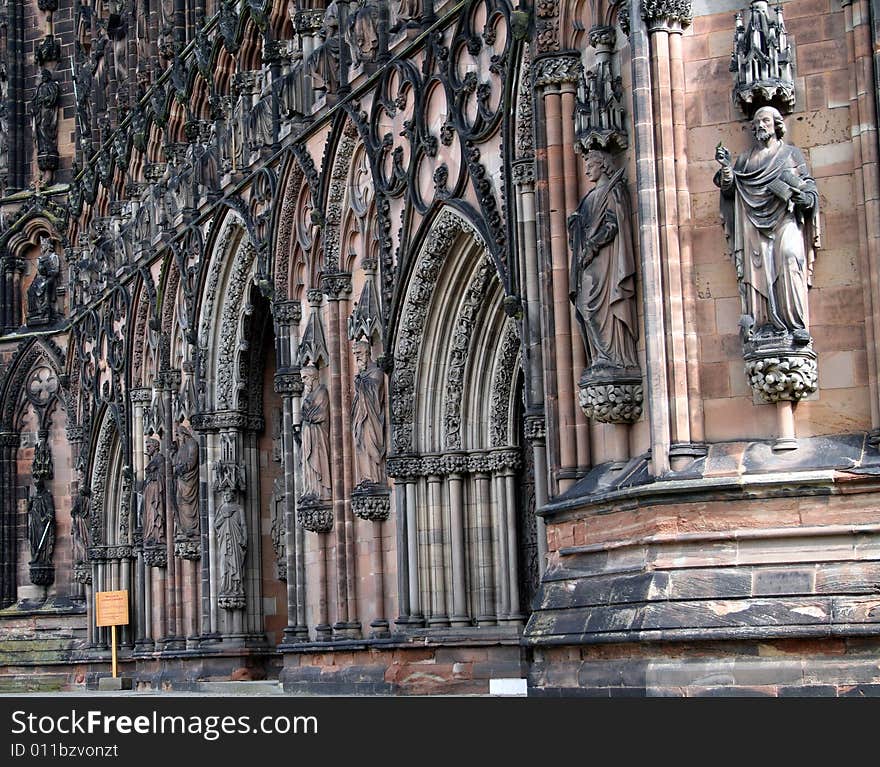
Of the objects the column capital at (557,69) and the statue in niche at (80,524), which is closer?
the column capital at (557,69)

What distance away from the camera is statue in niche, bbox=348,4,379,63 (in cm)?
2736

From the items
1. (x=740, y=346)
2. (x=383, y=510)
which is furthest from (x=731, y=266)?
(x=383, y=510)

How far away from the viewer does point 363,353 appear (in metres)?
27.9

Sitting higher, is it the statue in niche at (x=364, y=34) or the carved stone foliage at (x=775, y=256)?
the statue in niche at (x=364, y=34)

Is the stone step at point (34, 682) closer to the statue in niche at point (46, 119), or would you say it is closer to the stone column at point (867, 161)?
the statue in niche at point (46, 119)

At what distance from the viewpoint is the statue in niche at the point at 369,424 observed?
27.2 metres

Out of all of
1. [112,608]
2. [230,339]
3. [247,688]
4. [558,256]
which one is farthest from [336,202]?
[112,608]

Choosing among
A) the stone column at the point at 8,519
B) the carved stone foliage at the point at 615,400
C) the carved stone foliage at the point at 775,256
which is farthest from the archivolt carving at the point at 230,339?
the carved stone foliage at the point at 775,256

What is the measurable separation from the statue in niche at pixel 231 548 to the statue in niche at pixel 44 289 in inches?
703

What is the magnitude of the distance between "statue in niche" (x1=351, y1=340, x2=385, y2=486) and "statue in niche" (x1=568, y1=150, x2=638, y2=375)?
988 centimetres

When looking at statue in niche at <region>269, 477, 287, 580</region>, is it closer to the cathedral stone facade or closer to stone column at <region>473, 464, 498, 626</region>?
the cathedral stone facade

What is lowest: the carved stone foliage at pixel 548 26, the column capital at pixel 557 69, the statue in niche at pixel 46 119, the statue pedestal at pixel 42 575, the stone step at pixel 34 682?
the stone step at pixel 34 682

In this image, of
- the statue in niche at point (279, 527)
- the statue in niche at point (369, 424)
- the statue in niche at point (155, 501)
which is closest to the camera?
the statue in niche at point (369, 424)
